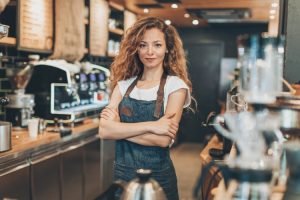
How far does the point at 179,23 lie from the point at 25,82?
16.4ft

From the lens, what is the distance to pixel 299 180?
50.3 inches

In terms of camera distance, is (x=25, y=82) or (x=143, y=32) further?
(x=25, y=82)

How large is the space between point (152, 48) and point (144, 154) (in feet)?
1.71

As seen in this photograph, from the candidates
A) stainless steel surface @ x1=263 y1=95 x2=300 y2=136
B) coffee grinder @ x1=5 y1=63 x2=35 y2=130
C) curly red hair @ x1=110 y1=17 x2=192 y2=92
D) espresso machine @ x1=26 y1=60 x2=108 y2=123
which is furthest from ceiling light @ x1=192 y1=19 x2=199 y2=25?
stainless steel surface @ x1=263 y1=95 x2=300 y2=136

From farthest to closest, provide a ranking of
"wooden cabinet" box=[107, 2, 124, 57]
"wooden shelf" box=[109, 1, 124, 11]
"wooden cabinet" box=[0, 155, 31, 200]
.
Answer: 1. "wooden cabinet" box=[107, 2, 124, 57]
2. "wooden shelf" box=[109, 1, 124, 11]
3. "wooden cabinet" box=[0, 155, 31, 200]

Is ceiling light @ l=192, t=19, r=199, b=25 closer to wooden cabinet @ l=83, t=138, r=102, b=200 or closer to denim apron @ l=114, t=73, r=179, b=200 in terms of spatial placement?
wooden cabinet @ l=83, t=138, r=102, b=200

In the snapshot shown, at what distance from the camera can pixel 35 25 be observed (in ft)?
12.6

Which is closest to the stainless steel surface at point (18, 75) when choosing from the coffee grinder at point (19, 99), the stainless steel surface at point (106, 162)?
the coffee grinder at point (19, 99)

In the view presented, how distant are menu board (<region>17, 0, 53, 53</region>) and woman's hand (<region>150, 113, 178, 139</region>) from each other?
198 cm

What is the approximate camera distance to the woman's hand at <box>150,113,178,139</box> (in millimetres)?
2012

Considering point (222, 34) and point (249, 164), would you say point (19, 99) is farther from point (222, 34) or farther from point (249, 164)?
point (222, 34)

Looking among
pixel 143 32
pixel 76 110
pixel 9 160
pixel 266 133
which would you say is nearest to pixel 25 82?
pixel 76 110

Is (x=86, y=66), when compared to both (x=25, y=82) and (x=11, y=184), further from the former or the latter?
(x=11, y=184)

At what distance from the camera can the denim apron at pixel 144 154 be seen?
209cm
